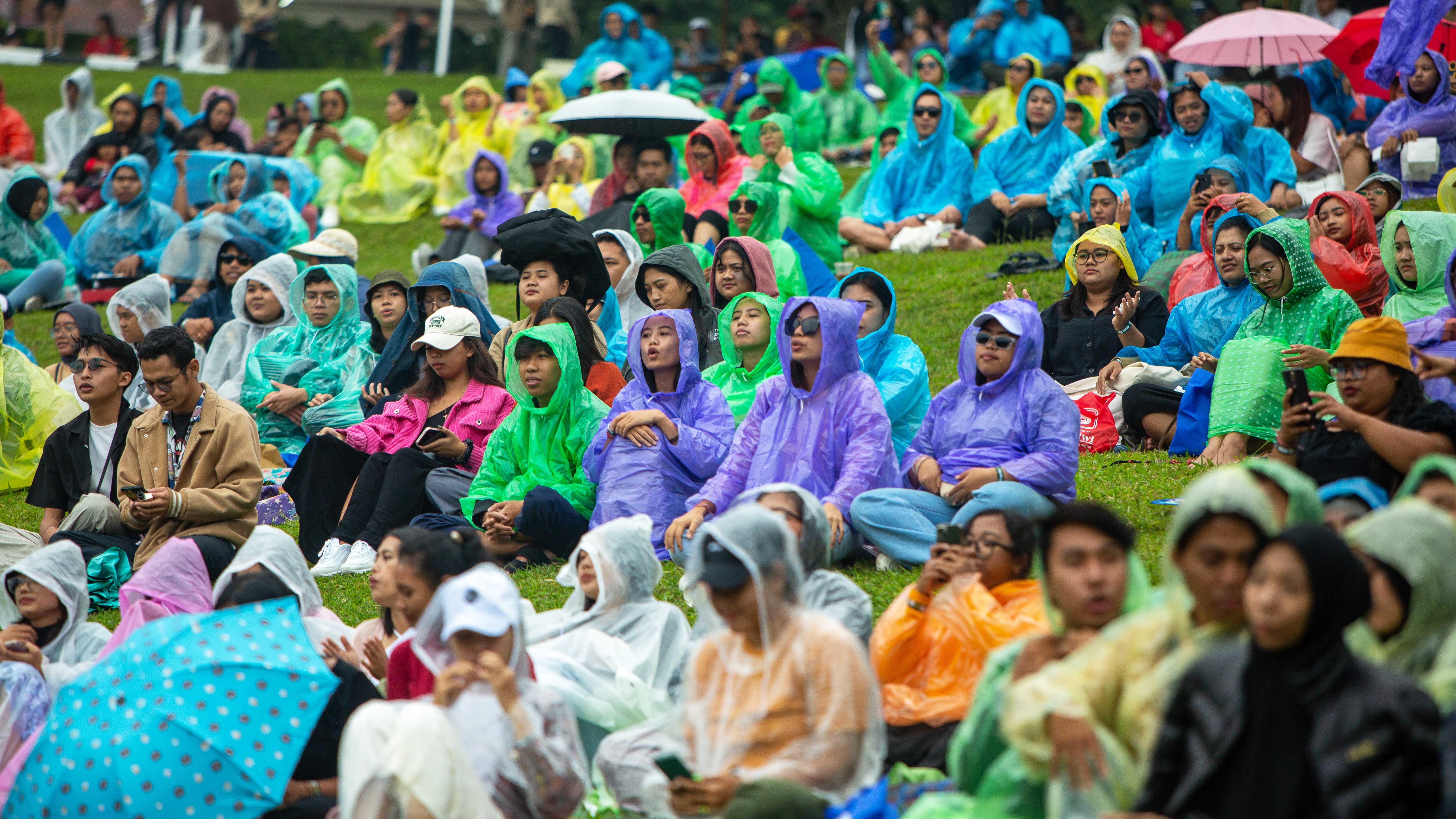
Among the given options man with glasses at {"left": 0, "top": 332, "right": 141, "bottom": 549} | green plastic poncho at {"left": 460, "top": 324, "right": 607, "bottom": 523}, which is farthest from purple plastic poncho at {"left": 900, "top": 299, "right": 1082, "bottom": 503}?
man with glasses at {"left": 0, "top": 332, "right": 141, "bottom": 549}

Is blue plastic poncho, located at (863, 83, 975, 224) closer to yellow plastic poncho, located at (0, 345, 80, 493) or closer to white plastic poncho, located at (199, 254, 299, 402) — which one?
white plastic poncho, located at (199, 254, 299, 402)

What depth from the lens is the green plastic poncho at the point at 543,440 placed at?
6.68m

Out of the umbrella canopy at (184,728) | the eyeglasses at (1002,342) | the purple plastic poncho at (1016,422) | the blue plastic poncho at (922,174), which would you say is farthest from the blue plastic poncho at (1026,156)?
the umbrella canopy at (184,728)

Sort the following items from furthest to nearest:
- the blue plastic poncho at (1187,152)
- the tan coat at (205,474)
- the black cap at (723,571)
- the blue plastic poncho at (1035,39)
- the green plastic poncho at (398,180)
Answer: the blue plastic poncho at (1035,39) < the green plastic poncho at (398,180) < the blue plastic poncho at (1187,152) < the tan coat at (205,474) < the black cap at (723,571)

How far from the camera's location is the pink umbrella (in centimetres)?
1107

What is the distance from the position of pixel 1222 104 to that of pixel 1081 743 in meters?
7.60

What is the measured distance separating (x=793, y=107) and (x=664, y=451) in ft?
33.5

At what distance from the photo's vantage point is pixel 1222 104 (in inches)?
380

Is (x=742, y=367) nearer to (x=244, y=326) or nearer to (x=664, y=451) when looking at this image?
(x=664, y=451)

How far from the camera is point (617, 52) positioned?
64.4 feet

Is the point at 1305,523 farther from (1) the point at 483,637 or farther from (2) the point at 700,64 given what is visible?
(2) the point at 700,64

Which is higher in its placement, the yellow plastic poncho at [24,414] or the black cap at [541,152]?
the black cap at [541,152]

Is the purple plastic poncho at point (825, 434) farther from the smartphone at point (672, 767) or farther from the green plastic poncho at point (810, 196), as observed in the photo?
the green plastic poncho at point (810, 196)

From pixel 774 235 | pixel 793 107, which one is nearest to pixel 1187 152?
pixel 774 235
